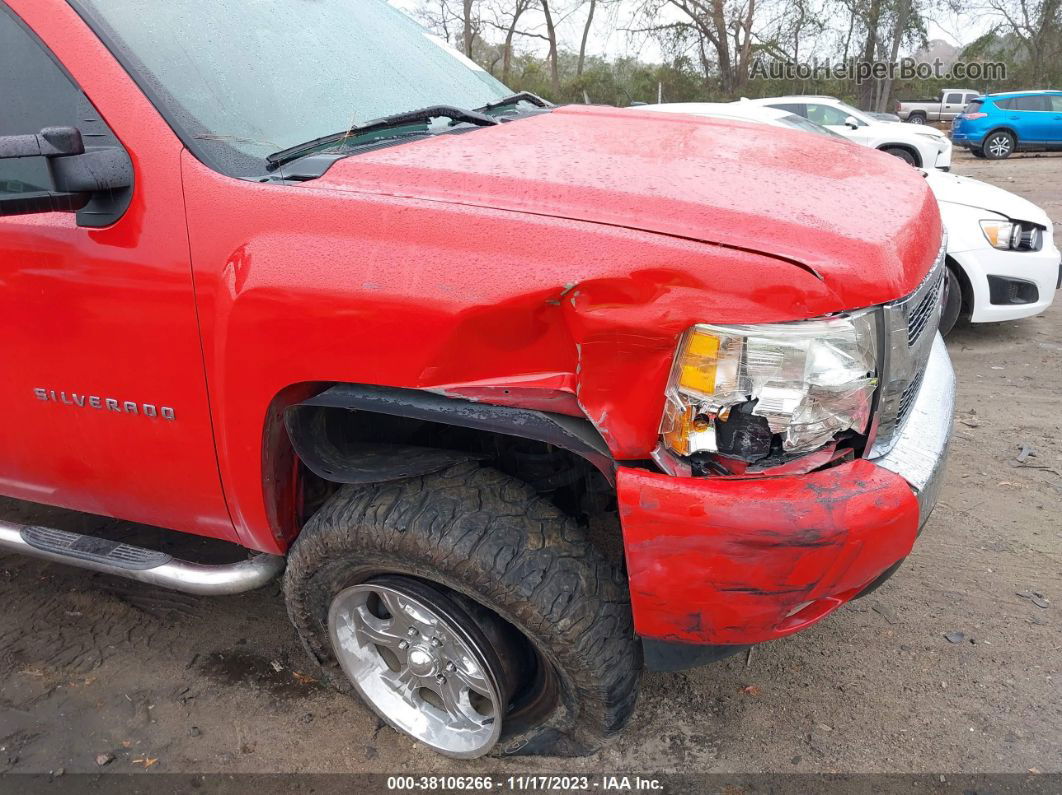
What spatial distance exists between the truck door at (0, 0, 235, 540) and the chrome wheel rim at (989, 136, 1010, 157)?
20.2 m

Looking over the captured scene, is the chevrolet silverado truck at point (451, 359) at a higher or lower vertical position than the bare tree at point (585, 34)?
lower

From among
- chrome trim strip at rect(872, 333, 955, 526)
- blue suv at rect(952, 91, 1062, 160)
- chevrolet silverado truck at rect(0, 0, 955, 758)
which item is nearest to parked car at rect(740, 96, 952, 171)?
blue suv at rect(952, 91, 1062, 160)

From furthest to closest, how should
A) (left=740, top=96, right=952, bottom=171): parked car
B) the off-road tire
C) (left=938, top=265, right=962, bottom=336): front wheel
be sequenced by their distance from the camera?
(left=740, top=96, right=952, bottom=171): parked car → (left=938, top=265, right=962, bottom=336): front wheel → the off-road tire

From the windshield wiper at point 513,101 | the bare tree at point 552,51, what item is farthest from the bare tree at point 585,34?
the windshield wiper at point 513,101

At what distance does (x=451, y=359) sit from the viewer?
1642mm

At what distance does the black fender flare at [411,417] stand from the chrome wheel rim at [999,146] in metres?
19.9

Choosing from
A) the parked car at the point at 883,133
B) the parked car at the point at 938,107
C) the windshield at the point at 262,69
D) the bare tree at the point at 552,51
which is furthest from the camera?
the bare tree at the point at 552,51

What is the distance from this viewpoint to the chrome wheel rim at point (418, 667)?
202 centimetres

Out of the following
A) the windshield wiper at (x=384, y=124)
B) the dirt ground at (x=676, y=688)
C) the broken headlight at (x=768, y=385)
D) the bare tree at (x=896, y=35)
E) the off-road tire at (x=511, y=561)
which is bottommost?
the dirt ground at (x=676, y=688)

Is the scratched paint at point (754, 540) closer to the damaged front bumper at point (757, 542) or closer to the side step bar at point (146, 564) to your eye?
the damaged front bumper at point (757, 542)

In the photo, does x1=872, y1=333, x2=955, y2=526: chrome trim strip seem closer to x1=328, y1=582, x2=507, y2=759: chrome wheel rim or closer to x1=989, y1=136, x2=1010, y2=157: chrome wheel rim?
x1=328, y1=582, x2=507, y2=759: chrome wheel rim

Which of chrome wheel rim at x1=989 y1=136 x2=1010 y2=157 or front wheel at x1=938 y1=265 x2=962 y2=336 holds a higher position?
chrome wheel rim at x1=989 y1=136 x2=1010 y2=157

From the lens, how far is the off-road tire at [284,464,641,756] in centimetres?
183

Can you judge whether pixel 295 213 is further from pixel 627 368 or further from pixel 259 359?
pixel 627 368
